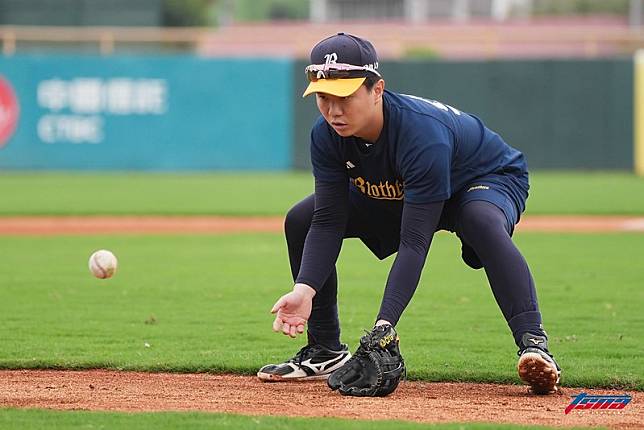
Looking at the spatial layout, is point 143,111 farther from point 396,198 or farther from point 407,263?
point 407,263

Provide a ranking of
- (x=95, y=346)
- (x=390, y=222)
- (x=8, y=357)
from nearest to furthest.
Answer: (x=390, y=222)
(x=8, y=357)
(x=95, y=346)

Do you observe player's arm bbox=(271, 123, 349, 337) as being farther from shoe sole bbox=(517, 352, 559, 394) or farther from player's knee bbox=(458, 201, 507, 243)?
shoe sole bbox=(517, 352, 559, 394)

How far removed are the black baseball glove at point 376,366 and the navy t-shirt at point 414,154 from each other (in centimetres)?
55

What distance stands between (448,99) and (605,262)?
502 inches

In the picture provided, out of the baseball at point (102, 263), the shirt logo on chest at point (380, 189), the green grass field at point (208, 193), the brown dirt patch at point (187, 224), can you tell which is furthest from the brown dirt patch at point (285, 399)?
the green grass field at point (208, 193)

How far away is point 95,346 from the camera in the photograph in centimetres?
579

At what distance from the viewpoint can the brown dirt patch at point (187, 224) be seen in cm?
1270

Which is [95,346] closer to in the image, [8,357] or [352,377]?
[8,357]

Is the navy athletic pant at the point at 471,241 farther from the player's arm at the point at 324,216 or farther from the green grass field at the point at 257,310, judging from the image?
the green grass field at the point at 257,310

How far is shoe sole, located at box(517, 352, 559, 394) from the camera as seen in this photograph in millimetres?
4367

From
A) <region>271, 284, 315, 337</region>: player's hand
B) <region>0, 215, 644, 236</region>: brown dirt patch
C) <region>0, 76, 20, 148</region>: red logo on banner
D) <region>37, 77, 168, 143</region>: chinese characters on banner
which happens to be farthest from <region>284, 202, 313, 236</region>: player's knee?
<region>0, 76, 20, 148</region>: red logo on banner

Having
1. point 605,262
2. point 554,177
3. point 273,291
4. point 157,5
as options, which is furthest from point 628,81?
point 273,291

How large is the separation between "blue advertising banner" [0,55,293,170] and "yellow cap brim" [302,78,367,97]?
18.1 metres

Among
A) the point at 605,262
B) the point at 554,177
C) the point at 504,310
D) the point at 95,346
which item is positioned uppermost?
the point at 504,310
